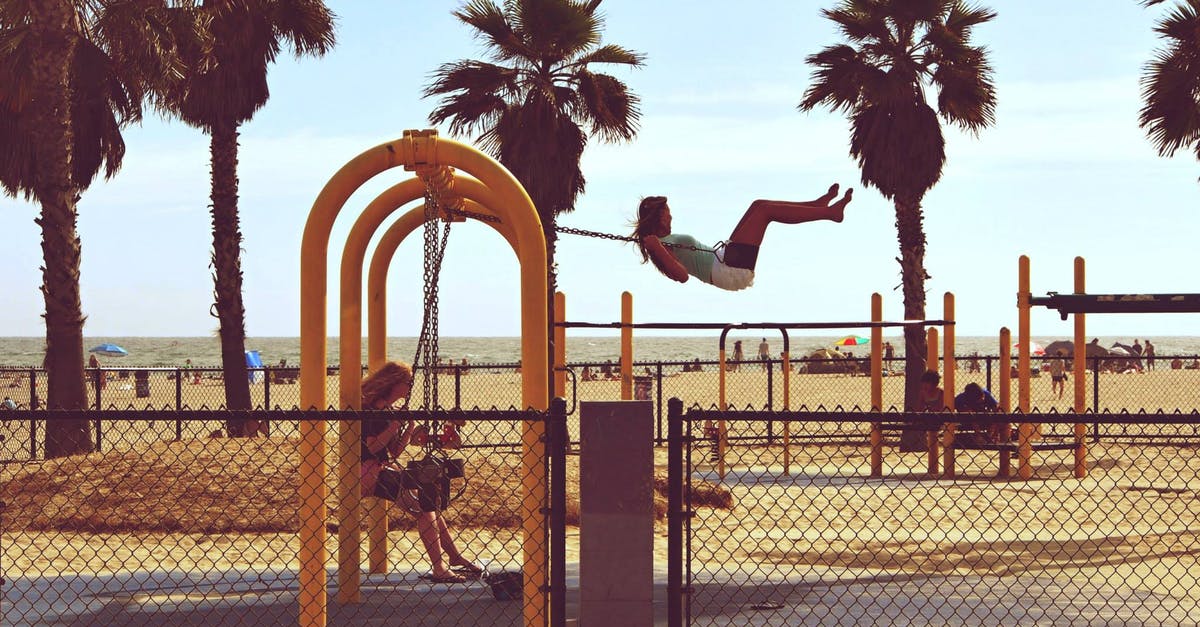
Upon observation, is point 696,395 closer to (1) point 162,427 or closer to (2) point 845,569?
(1) point 162,427

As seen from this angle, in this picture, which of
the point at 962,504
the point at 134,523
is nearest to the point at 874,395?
the point at 962,504

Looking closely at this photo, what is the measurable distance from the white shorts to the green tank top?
1.7 inches

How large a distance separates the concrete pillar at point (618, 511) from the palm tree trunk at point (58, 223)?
13072 mm

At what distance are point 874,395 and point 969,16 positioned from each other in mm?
7271

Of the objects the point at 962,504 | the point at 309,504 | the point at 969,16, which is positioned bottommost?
the point at 962,504

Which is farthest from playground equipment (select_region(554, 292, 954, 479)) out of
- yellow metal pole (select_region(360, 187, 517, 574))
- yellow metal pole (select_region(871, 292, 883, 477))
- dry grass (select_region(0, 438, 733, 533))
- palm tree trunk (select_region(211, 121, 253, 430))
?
palm tree trunk (select_region(211, 121, 253, 430))

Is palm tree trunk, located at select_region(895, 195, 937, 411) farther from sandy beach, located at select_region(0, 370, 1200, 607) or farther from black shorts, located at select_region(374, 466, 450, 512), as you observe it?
black shorts, located at select_region(374, 466, 450, 512)

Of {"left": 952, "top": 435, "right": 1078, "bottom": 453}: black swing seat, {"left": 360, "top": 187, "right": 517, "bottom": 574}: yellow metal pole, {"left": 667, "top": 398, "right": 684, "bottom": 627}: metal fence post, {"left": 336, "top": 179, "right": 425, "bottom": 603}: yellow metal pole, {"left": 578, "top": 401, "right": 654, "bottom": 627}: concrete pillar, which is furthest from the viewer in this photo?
{"left": 952, "top": 435, "right": 1078, "bottom": 453}: black swing seat

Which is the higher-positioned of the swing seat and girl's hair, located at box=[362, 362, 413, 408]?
the swing seat

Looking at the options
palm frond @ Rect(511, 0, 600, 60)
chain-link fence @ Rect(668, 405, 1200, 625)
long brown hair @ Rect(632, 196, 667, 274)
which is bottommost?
chain-link fence @ Rect(668, 405, 1200, 625)

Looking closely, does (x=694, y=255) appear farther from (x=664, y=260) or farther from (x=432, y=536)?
(x=432, y=536)

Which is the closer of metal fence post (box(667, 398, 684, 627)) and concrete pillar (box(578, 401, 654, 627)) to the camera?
metal fence post (box(667, 398, 684, 627))

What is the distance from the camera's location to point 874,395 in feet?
54.1

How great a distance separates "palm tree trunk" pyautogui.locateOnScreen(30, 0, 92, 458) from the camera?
17047 mm
